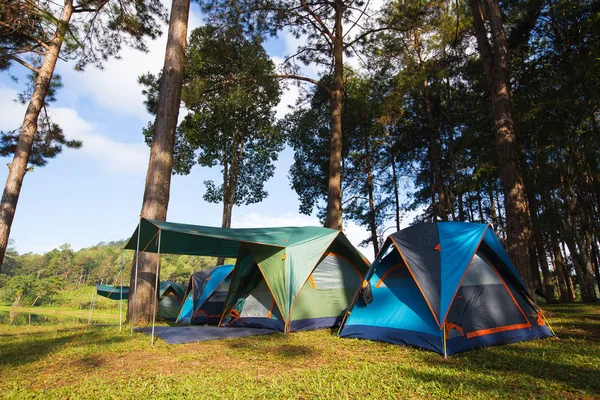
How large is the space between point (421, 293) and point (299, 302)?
235cm

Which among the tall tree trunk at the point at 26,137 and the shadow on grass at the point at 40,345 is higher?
the tall tree trunk at the point at 26,137

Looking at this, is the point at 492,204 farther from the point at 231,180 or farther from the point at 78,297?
the point at 78,297

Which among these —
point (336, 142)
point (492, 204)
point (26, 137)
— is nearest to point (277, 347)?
point (336, 142)

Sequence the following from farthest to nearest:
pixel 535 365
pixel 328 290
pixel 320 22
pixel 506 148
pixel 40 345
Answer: pixel 320 22 < pixel 506 148 < pixel 328 290 < pixel 40 345 < pixel 535 365

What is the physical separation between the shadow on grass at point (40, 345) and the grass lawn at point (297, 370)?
0.02 metres

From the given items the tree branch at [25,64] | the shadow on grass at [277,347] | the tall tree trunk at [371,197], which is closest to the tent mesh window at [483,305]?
the shadow on grass at [277,347]

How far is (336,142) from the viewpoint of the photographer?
10008mm

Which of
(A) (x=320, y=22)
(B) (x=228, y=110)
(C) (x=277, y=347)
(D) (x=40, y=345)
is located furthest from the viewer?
(B) (x=228, y=110)

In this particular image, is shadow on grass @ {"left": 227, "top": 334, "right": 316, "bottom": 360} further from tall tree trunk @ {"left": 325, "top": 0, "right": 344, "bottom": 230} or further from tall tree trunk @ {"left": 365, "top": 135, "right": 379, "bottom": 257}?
tall tree trunk @ {"left": 365, "top": 135, "right": 379, "bottom": 257}

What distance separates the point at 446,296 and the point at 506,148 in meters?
4.11

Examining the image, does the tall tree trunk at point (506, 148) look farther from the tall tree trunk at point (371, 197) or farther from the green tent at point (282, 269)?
the tall tree trunk at point (371, 197)

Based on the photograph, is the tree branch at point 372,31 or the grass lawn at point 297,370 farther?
the tree branch at point 372,31

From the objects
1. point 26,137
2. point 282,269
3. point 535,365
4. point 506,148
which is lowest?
point 535,365

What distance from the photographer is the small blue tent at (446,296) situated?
419cm
